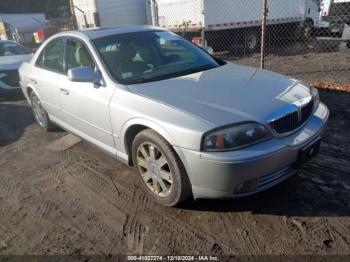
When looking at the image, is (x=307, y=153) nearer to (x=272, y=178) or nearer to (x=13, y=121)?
(x=272, y=178)

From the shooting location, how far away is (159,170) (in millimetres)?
2951

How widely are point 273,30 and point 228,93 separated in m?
11.9

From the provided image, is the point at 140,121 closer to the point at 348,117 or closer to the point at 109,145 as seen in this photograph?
the point at 109,145

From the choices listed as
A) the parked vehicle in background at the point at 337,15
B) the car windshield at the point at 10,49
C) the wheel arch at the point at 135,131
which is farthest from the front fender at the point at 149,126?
the parked vehicle in background at the point at 337,15

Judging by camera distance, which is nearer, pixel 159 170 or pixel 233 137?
pixel 233 137

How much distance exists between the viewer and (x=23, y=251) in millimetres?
2695

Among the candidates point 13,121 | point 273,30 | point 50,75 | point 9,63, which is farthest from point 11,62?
point 273,30

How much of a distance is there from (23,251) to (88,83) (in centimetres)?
178

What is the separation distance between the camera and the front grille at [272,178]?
2604 millimetres

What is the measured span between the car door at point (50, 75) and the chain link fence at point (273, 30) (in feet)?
19.1

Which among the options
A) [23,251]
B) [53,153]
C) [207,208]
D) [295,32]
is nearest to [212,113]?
[207,208]

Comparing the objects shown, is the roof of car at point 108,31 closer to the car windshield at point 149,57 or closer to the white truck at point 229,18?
the car windshield at point 149,57

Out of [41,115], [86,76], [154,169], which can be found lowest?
[41,115]

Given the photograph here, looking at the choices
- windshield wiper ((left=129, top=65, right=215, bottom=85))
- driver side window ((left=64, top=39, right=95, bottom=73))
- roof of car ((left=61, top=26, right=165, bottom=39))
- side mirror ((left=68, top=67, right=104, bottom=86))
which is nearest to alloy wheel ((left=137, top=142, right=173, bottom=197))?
windshield wiper ((left=129, top=65, right=215, bottom=85))
